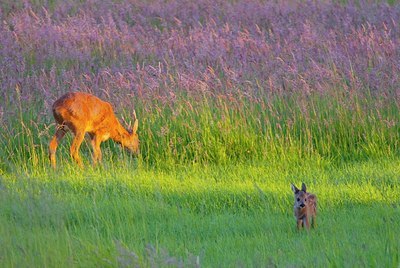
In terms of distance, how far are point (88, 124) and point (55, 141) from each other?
2.35 ft

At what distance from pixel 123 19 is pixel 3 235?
1476 centimetres

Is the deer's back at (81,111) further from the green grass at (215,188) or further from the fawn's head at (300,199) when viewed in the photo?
the fawn's head at (300,199)

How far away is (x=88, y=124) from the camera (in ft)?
44.8

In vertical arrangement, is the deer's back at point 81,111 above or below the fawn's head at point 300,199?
above

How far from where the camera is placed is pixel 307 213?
902 centimetres

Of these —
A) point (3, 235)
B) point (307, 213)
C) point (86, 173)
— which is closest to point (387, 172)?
point (307, 213)

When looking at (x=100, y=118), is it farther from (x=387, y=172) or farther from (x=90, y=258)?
(x=90, y=258)

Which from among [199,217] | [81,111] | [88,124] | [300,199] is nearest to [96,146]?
[88,124]

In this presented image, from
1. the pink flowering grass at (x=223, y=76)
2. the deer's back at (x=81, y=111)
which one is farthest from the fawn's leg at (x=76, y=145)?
the pink flowering grass at (x=223, y=76)

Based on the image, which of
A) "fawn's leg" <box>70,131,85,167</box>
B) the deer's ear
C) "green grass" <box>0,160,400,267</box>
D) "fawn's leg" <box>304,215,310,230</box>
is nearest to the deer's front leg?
"fawn's leg" <box>70,131,85,167</box>

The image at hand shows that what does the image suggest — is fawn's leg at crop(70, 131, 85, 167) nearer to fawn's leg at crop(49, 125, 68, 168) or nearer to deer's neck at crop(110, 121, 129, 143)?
fawn's leg at crop(49, 125, 68, 168)

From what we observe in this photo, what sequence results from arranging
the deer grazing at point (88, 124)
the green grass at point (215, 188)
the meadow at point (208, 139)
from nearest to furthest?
the green grass at point (215, 188) → the meadow at point (208, 139) → the deer grazing at point (88, 124)

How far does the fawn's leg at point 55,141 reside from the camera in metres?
12.7

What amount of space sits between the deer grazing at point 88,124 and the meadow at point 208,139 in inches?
10.1
